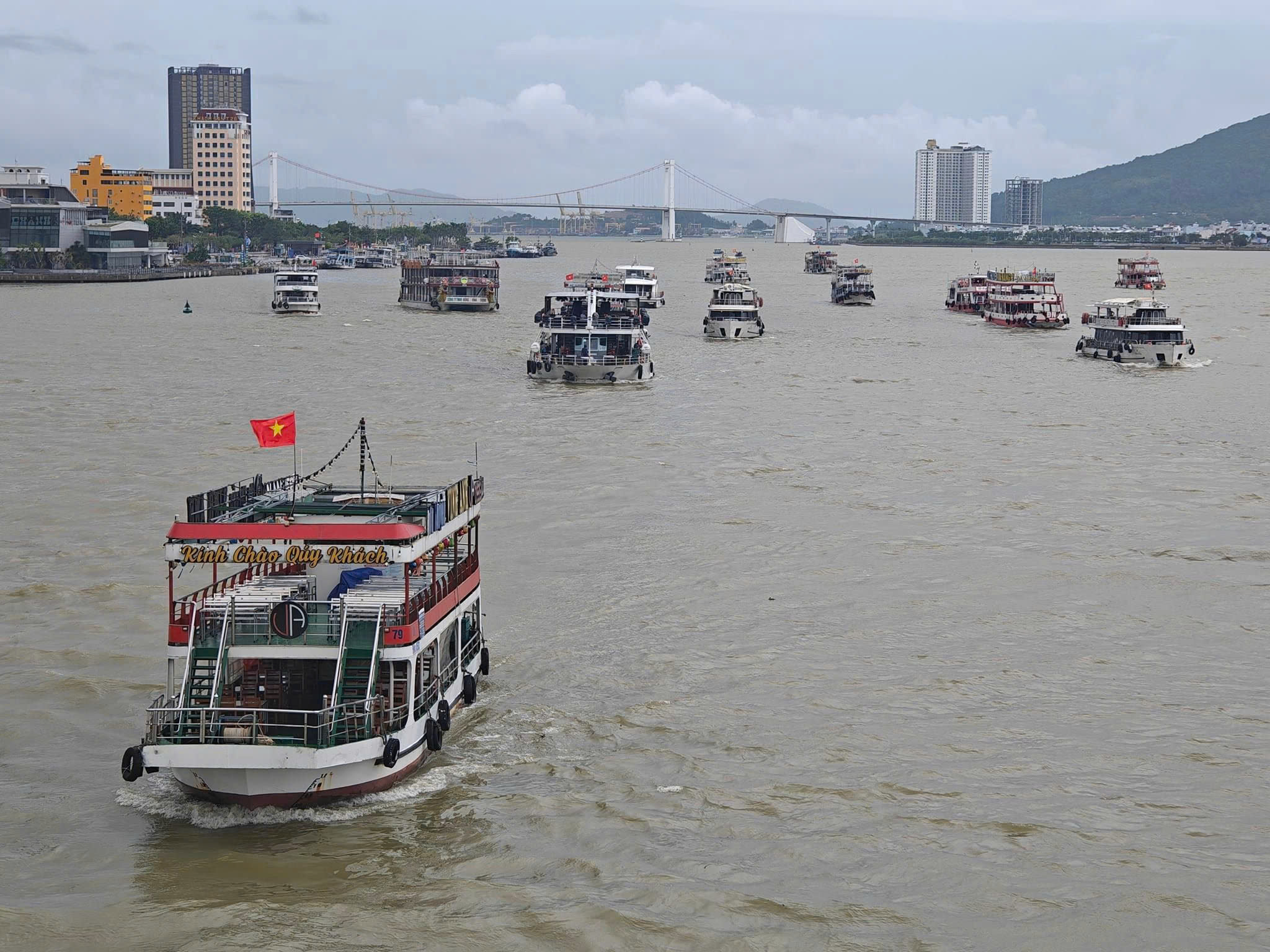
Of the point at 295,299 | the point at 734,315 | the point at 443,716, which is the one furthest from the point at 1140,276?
the point at 443,716

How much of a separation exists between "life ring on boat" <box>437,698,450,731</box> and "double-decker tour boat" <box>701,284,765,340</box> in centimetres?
5467

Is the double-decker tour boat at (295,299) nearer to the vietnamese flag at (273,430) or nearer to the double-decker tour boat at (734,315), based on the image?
the double-decker tour boat at (734,315)

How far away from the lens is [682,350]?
64875mm

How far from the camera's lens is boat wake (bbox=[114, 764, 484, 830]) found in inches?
550

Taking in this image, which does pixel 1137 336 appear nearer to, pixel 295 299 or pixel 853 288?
pixel 853 288

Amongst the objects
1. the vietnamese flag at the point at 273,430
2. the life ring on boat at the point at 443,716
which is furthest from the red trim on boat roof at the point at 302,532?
the life ring on boat at the point at 443,716

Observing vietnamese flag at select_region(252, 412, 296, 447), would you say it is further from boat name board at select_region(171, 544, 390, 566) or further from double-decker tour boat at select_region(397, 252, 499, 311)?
double-decker tour boat at select_region(397, 252, 499, 311)

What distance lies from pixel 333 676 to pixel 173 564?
1.87m

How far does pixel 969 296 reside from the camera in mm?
93250

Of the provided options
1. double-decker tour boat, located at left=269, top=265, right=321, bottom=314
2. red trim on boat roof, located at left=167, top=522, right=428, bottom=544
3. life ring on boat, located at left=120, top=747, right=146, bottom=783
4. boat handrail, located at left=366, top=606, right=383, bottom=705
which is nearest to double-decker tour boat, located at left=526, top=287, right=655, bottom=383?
double-decker tour boat, located at left=269, top=265, right=321, bottom=314

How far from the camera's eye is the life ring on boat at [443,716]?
15.8 metres

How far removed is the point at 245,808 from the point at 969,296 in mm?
83694

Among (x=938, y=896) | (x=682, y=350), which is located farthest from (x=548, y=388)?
(x=938, y=896)

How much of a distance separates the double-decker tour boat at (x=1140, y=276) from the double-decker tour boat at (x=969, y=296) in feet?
72.6
